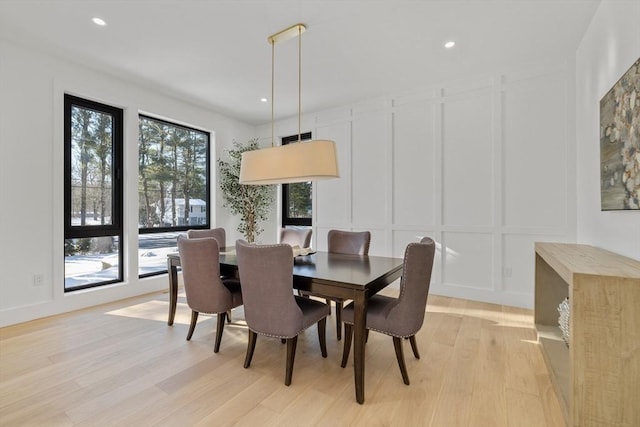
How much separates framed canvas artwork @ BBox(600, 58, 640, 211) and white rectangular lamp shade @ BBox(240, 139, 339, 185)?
1.87 meters

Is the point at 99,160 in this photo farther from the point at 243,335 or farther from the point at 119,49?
the point at 243,335

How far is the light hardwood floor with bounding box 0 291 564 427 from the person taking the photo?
66.2 inches

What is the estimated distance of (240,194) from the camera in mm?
5051

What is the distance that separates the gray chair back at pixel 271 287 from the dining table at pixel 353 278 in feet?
0.50

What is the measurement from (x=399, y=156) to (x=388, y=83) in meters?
1.00

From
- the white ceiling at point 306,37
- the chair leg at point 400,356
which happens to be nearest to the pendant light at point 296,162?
the white ceiling at point 306,37

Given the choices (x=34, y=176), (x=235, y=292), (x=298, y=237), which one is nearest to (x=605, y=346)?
(x=235, y=292)

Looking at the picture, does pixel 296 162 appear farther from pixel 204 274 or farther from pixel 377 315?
pixel 377 315

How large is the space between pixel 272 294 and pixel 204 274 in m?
0.81

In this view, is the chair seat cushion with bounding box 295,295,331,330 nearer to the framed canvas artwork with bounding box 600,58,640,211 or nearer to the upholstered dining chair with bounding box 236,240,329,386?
the upholstered dining chair with bounding box 236,240,329,386

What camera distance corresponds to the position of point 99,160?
374 centimetres

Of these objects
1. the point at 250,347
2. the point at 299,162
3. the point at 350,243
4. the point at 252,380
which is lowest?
the point at 252,380

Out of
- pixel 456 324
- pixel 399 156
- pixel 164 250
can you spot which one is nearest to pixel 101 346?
pixel 164 250

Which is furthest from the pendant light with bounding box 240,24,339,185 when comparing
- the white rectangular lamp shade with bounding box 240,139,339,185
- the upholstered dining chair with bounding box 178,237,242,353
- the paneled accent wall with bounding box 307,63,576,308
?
the paneled accent wall with bounding box 307,63,576,308
